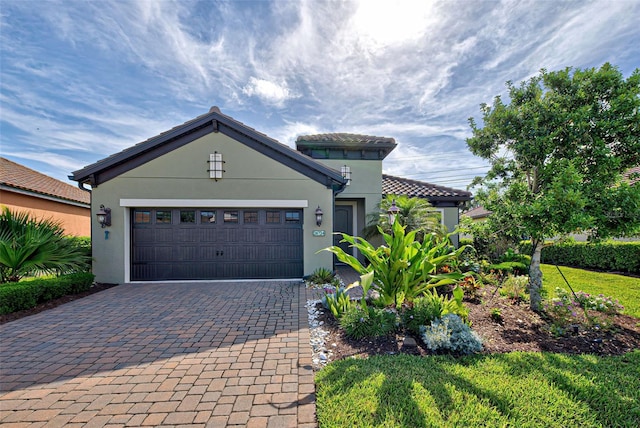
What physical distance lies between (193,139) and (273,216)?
363 centimetres

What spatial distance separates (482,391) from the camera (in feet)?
9.07

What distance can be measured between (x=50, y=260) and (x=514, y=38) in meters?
12.9

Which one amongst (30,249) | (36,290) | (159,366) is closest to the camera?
(159,366)

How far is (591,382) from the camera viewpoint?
2.92 m

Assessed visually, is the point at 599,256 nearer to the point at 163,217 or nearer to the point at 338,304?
the point at 338,304

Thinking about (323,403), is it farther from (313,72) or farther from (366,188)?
(366,188)

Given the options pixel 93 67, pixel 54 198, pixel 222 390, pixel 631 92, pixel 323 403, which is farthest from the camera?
pixel 54 198

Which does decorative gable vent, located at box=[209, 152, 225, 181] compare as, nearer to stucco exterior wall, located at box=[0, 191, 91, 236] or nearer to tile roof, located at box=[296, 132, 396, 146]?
tile roof, located at box=[296, 132, 396, 146]

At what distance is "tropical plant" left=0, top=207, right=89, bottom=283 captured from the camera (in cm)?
621

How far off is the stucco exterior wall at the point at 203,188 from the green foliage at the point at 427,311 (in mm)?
4509

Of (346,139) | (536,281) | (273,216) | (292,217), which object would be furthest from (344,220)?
(536,281)

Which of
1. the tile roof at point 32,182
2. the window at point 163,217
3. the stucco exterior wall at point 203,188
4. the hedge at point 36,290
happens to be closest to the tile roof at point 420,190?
the stucco exterior wall at point 203,188

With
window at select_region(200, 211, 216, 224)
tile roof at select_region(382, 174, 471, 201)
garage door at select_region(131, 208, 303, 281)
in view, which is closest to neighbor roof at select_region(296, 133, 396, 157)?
tile roof at select_region(382, 174, 471, 201)

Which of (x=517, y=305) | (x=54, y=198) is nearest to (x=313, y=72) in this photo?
(x=517, y=305)
